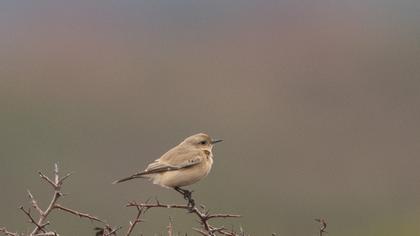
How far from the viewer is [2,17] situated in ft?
250

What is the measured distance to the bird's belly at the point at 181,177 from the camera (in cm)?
1055

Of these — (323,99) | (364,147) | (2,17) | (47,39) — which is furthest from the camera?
(2,17)

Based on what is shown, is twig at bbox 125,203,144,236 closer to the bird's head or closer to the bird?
the bird

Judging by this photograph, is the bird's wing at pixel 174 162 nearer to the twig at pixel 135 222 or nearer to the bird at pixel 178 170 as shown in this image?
the bird at pixel 178 170

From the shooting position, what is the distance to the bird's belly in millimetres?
10555

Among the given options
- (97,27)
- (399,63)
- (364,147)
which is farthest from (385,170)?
(97,27)

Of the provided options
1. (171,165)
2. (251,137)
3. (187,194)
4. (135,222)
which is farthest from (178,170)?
(251,137)

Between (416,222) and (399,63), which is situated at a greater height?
(399,63)

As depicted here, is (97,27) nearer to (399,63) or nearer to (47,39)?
(47,39)

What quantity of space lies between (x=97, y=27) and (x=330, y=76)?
2078 centimetres

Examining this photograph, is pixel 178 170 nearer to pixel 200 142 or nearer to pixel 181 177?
pixel 181 177

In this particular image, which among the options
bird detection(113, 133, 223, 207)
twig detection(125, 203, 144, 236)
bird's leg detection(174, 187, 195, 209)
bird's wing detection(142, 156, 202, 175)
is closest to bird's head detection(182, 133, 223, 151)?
bird detection(113, 133, 223, 207)

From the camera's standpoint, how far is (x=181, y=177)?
34.7 feet

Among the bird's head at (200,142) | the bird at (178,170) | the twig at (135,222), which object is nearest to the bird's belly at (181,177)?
the bird at (178,170)
